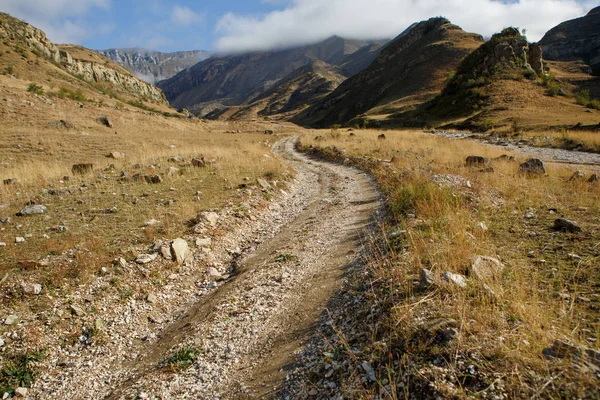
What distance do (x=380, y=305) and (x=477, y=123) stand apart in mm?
41718

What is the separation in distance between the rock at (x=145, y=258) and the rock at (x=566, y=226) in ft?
26.9

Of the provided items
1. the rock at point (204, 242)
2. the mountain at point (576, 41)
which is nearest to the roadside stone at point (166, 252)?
the rock at point (204, 242)

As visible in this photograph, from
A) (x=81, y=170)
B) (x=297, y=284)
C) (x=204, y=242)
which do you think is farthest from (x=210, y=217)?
(x=81, y=170)

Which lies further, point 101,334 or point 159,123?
point 159,123

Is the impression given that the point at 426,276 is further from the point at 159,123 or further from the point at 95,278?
the point at 159,123

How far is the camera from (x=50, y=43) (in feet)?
236

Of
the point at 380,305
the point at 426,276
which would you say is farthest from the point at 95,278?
the point at 426,276

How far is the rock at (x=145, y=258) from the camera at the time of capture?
6355mm

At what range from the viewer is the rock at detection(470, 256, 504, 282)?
13.1 feet

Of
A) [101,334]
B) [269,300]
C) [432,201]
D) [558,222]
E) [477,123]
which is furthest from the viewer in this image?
[477,123]

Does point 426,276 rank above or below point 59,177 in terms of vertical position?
below

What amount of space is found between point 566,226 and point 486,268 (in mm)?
2810

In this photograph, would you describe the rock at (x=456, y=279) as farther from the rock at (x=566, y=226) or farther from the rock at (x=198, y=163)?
the rock at (x=198, y=163)

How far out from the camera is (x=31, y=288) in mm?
5141
